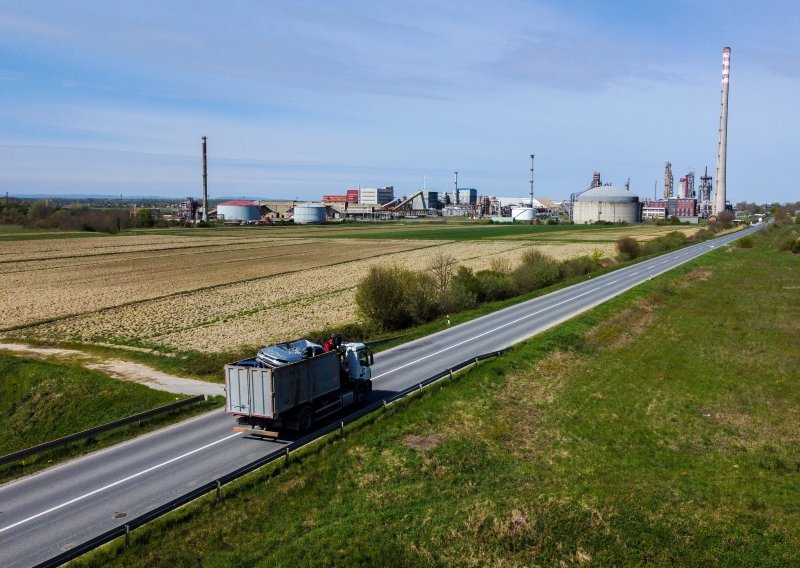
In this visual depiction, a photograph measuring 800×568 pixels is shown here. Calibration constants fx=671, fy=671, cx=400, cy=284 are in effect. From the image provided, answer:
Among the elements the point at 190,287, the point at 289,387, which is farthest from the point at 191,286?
the point at 289,387

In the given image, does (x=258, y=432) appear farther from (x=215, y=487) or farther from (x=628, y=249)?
(x=628, y=249)

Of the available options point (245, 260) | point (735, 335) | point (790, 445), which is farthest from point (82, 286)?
point (790, 445)

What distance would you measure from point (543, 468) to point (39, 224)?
181448 mm

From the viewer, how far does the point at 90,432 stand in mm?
24484

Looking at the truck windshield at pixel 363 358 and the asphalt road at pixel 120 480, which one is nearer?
the asphalt road at pixel 120 480

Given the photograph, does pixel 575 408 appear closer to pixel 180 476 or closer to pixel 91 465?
pixel 180 476

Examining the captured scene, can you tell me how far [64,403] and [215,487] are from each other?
54.9 feet

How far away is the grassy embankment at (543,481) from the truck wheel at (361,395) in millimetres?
1757

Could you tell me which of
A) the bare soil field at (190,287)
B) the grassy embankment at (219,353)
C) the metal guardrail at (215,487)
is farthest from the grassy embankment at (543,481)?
the bare soil field at (190,287)

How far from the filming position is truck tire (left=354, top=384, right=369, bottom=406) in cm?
2788

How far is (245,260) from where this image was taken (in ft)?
319

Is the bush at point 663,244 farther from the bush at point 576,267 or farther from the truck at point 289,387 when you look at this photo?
the truck at point 289,387

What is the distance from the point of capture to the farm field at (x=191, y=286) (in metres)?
45.1

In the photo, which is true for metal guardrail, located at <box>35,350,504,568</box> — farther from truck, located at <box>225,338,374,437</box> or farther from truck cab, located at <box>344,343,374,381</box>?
truck cab, located at <box>344,343,374,381</box>
